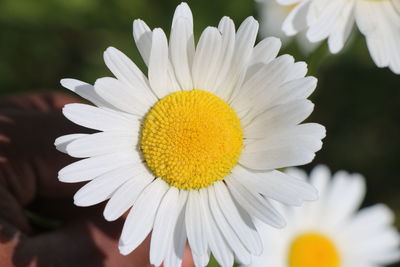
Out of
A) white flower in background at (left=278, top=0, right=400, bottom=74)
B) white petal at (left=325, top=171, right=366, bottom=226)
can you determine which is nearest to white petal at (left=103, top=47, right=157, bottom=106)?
white flower in background at (left=278, top=0, right=400, bottom=74)

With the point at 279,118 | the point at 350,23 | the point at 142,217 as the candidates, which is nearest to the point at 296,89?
the point at 279,118

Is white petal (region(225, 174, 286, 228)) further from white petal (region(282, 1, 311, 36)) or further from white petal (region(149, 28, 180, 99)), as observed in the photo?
white petal (region(282, 1, 311, 36))

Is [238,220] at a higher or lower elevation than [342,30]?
lower

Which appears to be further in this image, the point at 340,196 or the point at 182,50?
the point at 340,196

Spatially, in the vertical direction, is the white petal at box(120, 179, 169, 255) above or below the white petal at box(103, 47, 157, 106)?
below

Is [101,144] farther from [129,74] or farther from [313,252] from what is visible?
[313,252]

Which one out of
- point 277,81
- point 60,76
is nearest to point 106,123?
point 277,81

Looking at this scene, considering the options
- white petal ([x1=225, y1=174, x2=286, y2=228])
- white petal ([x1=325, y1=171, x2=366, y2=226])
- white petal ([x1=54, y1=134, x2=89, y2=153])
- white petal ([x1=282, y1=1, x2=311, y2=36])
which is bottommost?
white petal ([x1=325, y1=171, x2=366, y2=226])

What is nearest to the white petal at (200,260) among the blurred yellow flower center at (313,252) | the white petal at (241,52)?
the white petal at (241,52)
